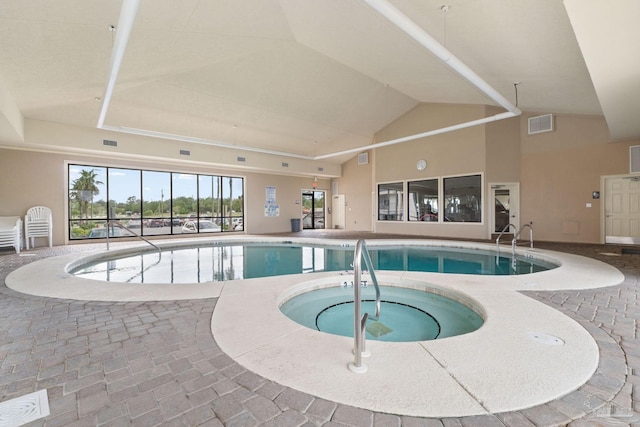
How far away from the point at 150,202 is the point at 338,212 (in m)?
8.16

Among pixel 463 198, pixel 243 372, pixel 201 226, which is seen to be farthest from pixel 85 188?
pixel 463 198

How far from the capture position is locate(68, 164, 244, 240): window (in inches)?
360

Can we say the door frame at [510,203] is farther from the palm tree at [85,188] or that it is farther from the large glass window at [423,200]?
the palm tree at [85,188]

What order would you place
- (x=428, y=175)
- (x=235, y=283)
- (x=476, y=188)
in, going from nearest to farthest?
(x=235, y=283) < (x=476, y=188) < (x=428, y=175)

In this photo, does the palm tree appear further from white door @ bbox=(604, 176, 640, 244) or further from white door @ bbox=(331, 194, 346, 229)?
white door @ bbox=(604, 176, 640, 244)

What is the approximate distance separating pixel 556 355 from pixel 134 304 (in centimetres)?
372

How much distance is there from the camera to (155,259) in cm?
703

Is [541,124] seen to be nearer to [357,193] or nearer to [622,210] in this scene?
[622,210]

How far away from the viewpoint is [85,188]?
9203 millimetres

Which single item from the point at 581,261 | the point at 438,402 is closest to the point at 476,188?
the point at 581,261

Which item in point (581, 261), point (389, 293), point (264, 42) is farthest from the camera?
point (264, 42)

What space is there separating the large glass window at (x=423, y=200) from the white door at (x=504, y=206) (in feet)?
5.85

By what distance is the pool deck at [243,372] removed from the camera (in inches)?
55.2

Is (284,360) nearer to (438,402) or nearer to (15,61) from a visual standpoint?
(438,402)
